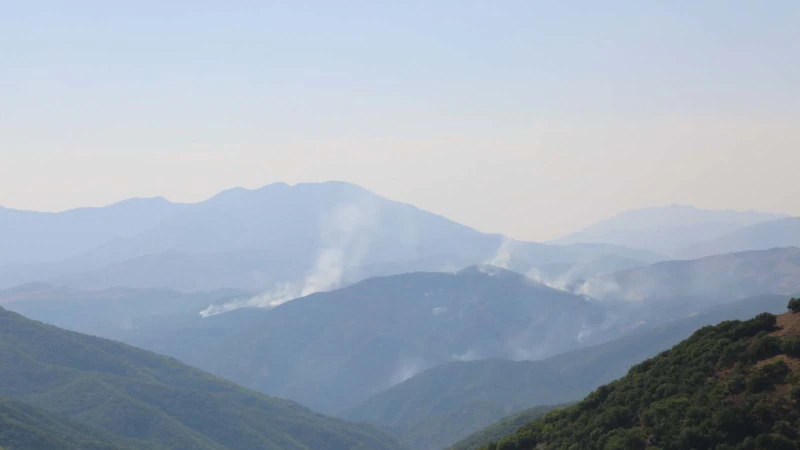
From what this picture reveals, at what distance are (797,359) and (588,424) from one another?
1635cm

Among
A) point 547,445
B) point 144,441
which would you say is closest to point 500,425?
point 144,441

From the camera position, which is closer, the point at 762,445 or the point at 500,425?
Result: the point at 762,445

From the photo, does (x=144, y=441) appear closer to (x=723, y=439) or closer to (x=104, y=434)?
(x=104, y=434)

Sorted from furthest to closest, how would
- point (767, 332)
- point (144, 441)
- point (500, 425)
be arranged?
point (144, 441), point (500, 425), point (767, 332)

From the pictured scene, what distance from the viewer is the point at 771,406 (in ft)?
140

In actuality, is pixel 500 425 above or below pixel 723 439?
below

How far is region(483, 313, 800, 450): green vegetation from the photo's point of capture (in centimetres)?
4266

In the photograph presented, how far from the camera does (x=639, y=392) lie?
56438mm

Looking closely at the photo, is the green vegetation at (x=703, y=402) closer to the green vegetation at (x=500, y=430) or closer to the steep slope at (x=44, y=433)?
the green vegetation at (x=500, y=430)

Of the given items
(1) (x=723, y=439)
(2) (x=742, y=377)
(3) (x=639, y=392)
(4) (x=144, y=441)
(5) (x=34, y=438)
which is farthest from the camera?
(4) (x=144, y=441)

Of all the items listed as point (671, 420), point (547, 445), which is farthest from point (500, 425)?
point (671, 420)

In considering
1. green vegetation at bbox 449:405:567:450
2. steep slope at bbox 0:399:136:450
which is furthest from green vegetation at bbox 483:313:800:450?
steep slope at bbox 0:399:136:450

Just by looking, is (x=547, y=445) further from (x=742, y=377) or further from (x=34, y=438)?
(x=34, y=438)

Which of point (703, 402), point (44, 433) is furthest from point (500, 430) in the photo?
point (703, 402)
